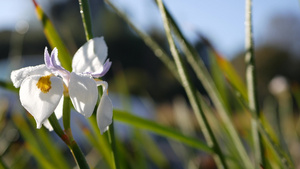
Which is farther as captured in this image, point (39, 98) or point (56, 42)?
point (56, 42)

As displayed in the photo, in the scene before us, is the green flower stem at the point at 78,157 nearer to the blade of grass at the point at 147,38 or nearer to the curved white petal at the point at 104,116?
the curved white petal at the point at 104,116

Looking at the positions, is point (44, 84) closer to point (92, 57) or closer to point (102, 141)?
point (92, 57)

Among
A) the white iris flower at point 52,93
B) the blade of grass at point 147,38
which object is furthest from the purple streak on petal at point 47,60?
the blade of grass at point 147,38

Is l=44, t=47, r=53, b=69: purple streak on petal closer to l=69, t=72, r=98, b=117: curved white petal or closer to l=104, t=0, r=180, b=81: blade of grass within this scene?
l=69, t=72, r=98, b=117: curved white petal

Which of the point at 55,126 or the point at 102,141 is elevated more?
the point at 55,126

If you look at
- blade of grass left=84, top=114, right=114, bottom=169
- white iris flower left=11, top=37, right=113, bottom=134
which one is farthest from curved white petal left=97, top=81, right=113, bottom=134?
blade of grass left=84, top=114, right=114, bottom=169

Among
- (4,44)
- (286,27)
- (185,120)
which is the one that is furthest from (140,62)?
(185,120)

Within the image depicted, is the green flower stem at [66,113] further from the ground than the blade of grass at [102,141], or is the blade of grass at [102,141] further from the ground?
the green flower stem at [66,113]

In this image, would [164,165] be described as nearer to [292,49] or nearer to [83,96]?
[83,96]

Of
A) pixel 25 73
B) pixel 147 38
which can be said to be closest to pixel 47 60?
pixel 25 73
